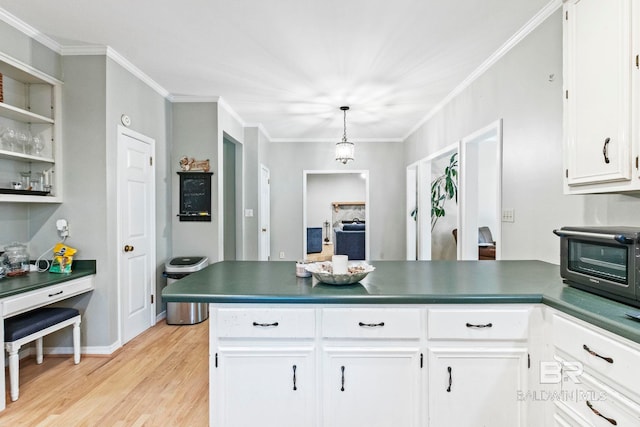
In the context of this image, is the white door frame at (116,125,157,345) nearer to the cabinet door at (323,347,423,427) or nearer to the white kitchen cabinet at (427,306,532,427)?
the cabinet door at (323,347,423,427)

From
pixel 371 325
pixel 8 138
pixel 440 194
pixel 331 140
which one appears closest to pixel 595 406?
pixel 371 325

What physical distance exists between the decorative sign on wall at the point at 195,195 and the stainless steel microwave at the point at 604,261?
355 centimetres

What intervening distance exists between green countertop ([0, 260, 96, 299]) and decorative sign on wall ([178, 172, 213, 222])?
1.29m

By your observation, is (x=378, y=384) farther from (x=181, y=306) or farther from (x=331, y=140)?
(x=331, y=140)

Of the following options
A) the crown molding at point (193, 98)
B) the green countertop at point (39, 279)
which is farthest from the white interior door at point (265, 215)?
the green countertop at point (39, 279)

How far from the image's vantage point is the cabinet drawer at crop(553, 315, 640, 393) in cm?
113

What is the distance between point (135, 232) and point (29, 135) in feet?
3.80

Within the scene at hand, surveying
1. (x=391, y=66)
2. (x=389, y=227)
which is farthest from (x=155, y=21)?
(x=389, y=227)

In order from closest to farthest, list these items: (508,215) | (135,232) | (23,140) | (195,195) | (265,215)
A: (23,140) < (508,215) < (135,232) < (195,195) < (265,215)

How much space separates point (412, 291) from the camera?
5.20 feet

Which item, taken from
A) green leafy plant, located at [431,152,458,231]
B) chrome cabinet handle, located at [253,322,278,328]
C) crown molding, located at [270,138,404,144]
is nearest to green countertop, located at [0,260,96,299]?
chrome cabinet handle, located at [253,322,278,328]

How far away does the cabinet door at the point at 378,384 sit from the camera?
1.54m

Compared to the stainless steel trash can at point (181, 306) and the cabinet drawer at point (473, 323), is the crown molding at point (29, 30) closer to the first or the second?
the stainless steel trash can at point (181, 306)

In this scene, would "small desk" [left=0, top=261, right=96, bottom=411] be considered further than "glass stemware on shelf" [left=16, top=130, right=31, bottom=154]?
No
